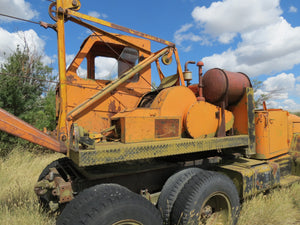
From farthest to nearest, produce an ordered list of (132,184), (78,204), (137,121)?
(132,184) < (137,121) < (78,204)

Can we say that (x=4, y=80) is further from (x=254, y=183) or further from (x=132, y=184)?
(x=254, y=183)

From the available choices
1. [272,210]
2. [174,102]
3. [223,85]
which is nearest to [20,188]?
[174,102]

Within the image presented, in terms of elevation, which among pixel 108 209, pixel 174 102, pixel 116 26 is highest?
pixel 116 26

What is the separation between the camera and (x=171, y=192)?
265cm

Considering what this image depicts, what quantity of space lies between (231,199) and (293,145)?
272 centimetres

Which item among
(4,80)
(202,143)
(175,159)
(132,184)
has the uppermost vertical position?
(4,80)

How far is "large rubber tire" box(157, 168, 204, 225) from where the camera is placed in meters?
2.61

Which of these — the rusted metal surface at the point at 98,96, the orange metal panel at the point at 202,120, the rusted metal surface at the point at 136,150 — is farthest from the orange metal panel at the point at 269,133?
the rusted metal surface at the point at 98,96

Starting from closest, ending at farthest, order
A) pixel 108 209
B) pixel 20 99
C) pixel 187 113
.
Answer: pixel 108 209, pixel 187 113, pixel 20 99

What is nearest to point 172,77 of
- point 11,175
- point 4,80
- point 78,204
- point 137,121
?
point 137,121

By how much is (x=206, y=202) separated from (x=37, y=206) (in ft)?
8.33

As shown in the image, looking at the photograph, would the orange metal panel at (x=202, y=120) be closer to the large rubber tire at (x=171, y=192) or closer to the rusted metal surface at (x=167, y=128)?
the rusted metal surface at (x=167, y=128)

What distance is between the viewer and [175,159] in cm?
336

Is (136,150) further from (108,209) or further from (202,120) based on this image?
(202,120)
